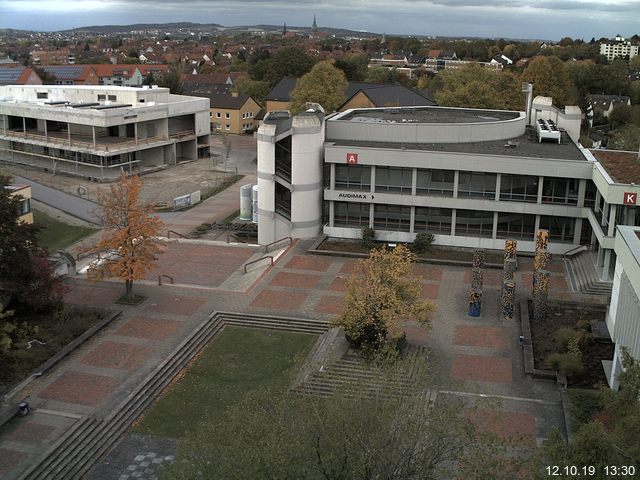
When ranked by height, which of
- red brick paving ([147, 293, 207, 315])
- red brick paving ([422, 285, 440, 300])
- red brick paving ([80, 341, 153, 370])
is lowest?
red brick paving ([80, 341, 153, 370])

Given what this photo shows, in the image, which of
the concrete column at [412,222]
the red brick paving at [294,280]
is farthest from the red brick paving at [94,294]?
the concrete column at [412,222]

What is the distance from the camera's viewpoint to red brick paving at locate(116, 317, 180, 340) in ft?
104

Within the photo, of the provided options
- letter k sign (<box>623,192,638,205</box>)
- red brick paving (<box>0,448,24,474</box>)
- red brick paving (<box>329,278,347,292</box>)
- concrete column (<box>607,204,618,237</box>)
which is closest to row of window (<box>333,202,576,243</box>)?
concrete column (<box>607,204,618,237</box>)

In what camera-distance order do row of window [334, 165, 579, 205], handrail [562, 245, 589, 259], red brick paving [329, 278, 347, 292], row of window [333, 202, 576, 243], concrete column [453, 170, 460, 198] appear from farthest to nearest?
concrete column [453, 170, 460, 198] → row of window [333, 202, 576, 243] → row of window [334, 165, 579, 205] → handrail [562, 245, 589, 259] → red brick paving [329, 278, 347, 292]

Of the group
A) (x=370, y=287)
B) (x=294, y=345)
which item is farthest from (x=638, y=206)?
(x=294, y=345)

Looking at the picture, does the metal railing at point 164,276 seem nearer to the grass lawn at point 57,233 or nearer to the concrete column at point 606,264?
the grass lawn at point 57,233

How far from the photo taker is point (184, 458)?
51.6 feet

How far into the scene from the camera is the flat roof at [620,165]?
38.3 meters

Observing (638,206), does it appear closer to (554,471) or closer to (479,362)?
(479,362)

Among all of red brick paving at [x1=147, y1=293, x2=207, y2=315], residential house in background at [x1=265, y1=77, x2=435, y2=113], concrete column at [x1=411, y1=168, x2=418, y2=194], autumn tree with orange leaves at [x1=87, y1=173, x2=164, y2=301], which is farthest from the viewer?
residential house in background at [x1=265, y1=77, x2=435, y2=113]

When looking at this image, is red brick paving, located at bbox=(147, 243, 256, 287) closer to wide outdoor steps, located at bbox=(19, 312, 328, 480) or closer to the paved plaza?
the paved plaza

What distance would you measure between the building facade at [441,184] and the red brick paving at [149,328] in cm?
1437

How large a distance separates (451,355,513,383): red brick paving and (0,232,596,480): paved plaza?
0.05m

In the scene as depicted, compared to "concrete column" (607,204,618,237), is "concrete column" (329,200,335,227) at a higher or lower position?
lower
